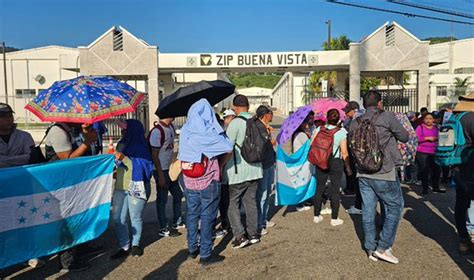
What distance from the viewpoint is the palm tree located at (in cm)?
3717

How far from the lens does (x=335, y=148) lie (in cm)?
606

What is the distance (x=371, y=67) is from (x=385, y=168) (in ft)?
60.4

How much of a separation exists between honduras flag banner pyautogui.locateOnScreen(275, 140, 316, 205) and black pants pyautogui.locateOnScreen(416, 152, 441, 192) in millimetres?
2439

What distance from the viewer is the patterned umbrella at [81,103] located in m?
4.08

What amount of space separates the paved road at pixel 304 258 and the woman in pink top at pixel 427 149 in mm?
1670

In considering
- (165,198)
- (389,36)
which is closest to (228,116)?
(165,198)

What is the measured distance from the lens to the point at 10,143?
173 inches

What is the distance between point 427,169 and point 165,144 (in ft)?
17.0

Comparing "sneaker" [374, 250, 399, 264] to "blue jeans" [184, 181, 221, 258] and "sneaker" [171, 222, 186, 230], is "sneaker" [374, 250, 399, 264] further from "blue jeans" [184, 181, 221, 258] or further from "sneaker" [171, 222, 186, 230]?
"sneaker" [171, 222, 186, 230]

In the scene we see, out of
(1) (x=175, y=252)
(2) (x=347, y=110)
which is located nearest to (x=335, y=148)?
(2) (x=347, y=110)

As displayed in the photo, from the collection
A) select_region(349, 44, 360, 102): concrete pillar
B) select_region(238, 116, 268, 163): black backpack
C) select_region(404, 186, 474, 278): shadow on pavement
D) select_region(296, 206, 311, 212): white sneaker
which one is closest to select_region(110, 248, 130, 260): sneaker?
select_region(238, 116, 268, 163): black backpack

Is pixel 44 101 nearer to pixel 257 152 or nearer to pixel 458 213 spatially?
pixel 257 152

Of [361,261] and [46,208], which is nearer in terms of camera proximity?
[46,208]

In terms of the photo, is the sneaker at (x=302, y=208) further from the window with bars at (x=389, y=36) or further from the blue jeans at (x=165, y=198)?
the window with bars at (x=389, y=36)
